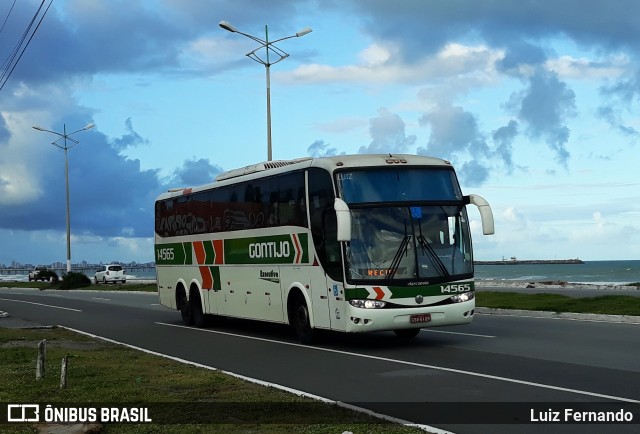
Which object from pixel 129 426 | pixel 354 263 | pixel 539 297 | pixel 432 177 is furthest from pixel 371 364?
pixel 539 297

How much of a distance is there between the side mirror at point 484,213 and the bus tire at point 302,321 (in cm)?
402

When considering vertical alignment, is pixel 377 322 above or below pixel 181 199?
below

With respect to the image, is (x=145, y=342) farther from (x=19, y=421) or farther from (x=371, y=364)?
(x=19, y=421)

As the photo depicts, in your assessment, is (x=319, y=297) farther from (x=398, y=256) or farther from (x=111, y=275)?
(x=111, y=275)

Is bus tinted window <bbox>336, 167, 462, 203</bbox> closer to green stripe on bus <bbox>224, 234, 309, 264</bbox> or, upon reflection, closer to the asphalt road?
green stripe on bus <bbox>224, 234, 309, 264</bbox>

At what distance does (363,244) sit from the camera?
1644 centimetres

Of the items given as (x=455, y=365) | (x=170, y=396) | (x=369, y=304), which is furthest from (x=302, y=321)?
(x=170, y=396)

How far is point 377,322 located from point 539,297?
13.7m

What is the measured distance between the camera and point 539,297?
93.6 ft

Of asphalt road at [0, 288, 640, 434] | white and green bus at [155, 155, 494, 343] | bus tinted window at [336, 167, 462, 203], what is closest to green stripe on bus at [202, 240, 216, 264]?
asphalt road at [0, 288, 640, 434]

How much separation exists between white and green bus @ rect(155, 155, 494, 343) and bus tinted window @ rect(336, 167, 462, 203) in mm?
19

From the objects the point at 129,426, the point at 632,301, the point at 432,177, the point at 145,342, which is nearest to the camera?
the point at 129,426

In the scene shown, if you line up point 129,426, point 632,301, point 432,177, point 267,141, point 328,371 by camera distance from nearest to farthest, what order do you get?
point 129,426 < point 328,371 < point 432,177 < point 632,301 < point 267,141

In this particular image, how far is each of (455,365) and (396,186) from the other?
4.24 meters
